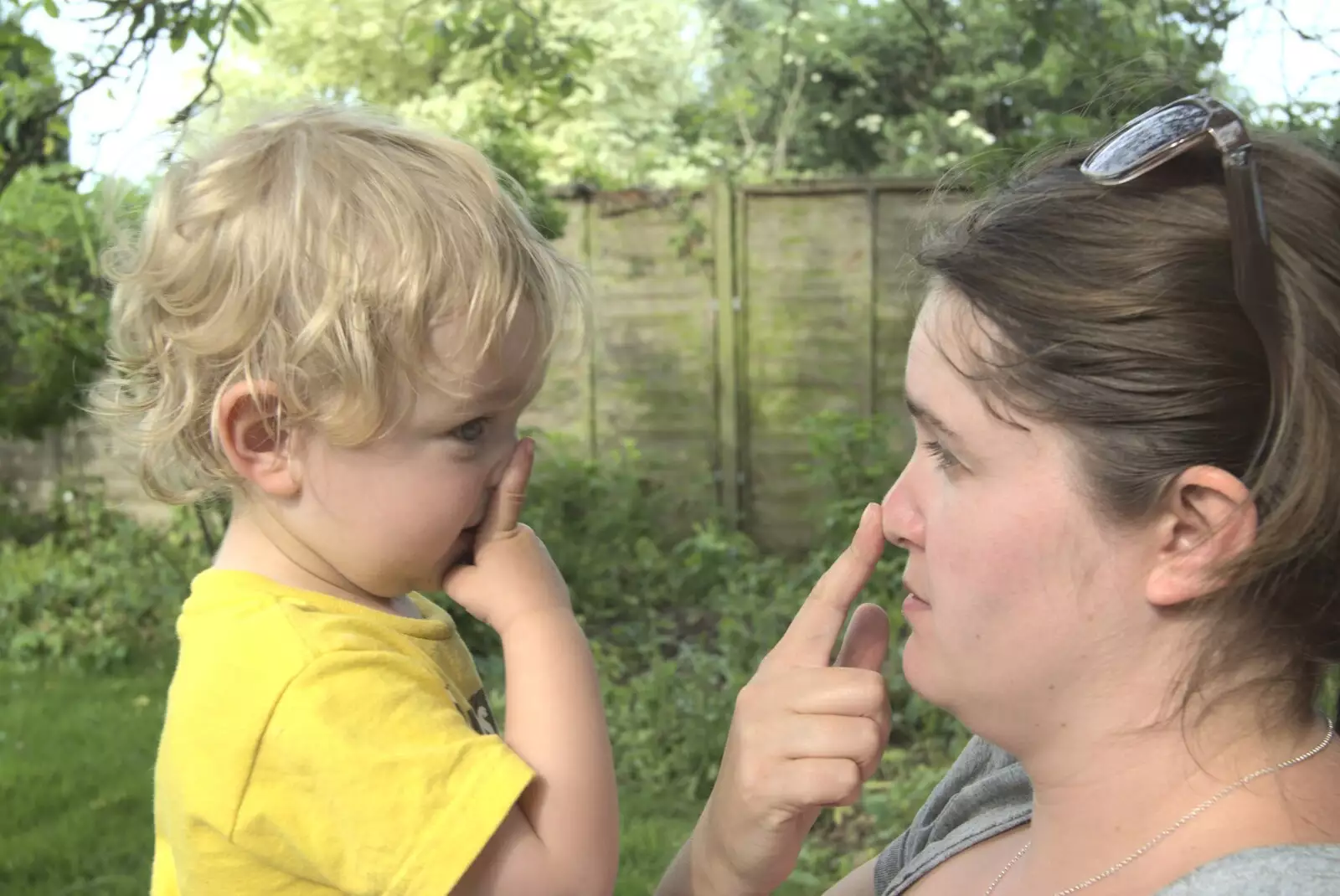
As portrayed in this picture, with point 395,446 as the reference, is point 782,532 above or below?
below

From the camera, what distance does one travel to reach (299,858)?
1249 millimetres

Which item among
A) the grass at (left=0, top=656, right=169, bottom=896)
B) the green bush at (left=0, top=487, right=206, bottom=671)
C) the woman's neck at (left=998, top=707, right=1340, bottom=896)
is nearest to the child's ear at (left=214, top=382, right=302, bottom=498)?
the woman's neck at (left=998, top=707, right=1340, bottom=896)

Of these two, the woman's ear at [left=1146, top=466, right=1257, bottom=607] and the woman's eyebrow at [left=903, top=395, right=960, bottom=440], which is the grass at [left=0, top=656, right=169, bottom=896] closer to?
the woman's eyebrow at [left=903, top=395, right=960, bottom=440]

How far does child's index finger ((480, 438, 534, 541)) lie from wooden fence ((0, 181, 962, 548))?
5375mm

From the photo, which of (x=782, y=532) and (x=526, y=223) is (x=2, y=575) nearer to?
(x=782, y=532)

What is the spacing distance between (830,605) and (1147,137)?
2.00ft

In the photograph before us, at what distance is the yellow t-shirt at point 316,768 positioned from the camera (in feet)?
3.97

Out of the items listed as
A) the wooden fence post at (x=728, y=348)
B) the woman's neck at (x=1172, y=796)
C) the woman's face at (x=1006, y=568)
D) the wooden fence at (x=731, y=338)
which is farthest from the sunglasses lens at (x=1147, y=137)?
the wooden fence post at (x=728, y=348)

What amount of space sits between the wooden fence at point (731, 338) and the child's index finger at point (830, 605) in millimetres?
5485

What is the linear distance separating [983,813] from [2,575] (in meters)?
6.31

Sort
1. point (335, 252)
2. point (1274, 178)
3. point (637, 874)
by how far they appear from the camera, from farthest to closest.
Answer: point (637, 874) → point (335, 252) → point (1274, 178)

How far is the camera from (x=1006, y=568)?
121 cm

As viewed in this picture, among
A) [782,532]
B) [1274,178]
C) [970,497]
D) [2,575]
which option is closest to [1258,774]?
[970,497]

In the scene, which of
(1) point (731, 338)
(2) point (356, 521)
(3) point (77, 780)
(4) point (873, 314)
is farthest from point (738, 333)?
(2) point (356, 521)
